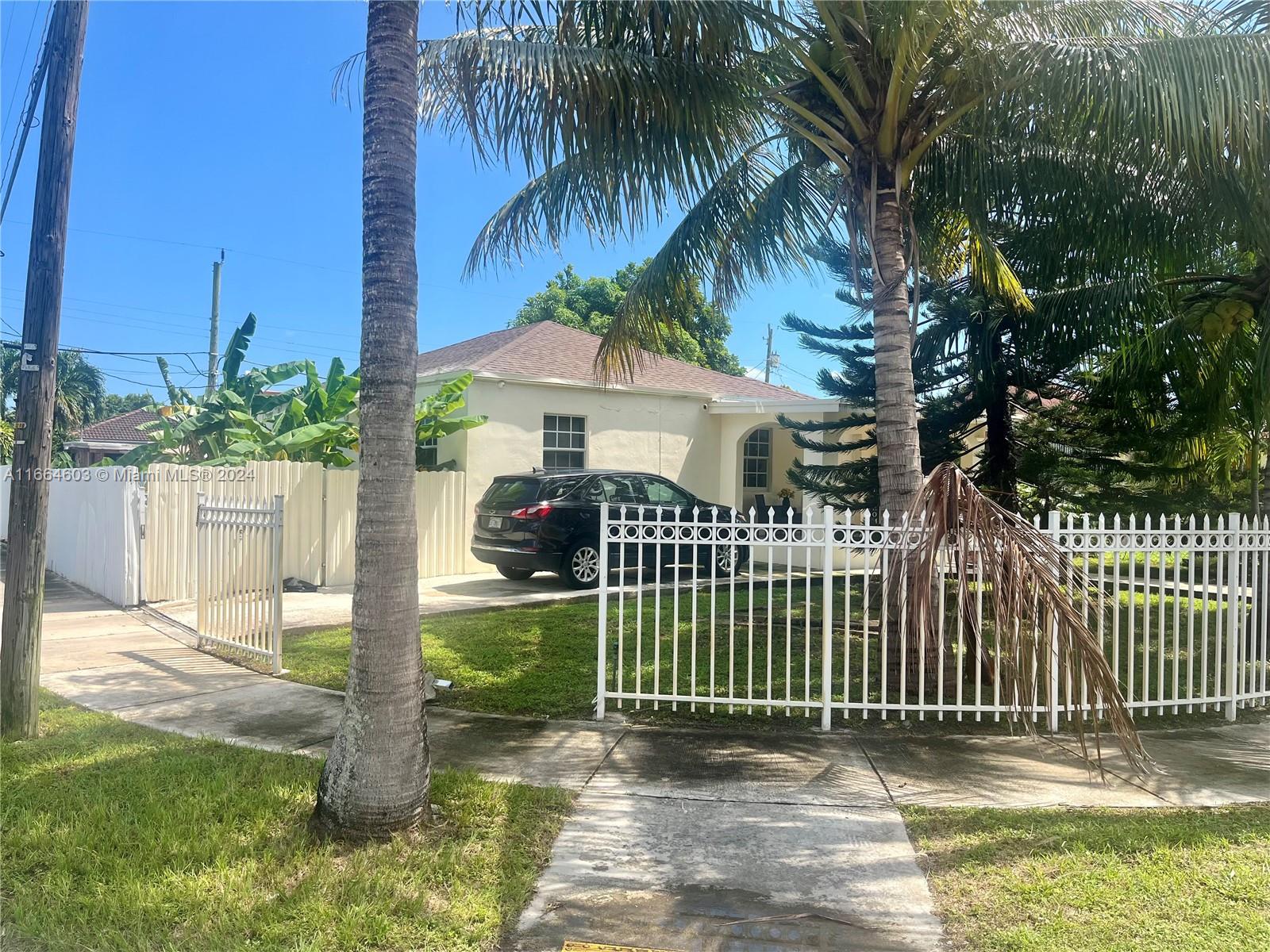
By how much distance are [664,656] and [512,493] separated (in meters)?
4.35

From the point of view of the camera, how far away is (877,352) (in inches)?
259

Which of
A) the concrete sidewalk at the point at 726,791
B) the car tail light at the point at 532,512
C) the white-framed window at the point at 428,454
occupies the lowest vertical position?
the concrete sidewalk at the point at 726,791

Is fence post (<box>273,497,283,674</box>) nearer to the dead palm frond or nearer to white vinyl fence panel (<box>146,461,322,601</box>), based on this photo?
white vinyl fence panel (<box>146,461,322,601</box>)

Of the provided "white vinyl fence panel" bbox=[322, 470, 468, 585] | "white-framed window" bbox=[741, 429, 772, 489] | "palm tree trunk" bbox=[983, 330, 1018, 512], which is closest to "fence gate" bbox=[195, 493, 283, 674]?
"white vinyl fence panel" bbox=[322, 470, 468, 585]

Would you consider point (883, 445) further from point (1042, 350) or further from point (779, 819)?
point (1042, 350)

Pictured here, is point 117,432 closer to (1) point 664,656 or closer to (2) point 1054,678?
(1) point 664,656

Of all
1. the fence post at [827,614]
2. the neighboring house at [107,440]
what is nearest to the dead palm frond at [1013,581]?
the fence post at [827,614]

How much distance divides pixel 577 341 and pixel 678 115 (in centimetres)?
1164

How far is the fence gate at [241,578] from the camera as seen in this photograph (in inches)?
283

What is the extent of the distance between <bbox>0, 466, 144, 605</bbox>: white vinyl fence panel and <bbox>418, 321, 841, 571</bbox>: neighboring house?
4918mm

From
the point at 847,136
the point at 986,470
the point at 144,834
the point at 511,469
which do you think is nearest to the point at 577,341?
the point at 511,469

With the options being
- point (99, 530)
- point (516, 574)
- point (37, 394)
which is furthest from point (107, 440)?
point (37, 394)

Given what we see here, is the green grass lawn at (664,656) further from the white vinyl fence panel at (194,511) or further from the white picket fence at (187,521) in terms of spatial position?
the white vinyl fence panel at (194,511)

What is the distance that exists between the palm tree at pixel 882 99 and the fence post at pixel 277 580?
3640 mm
